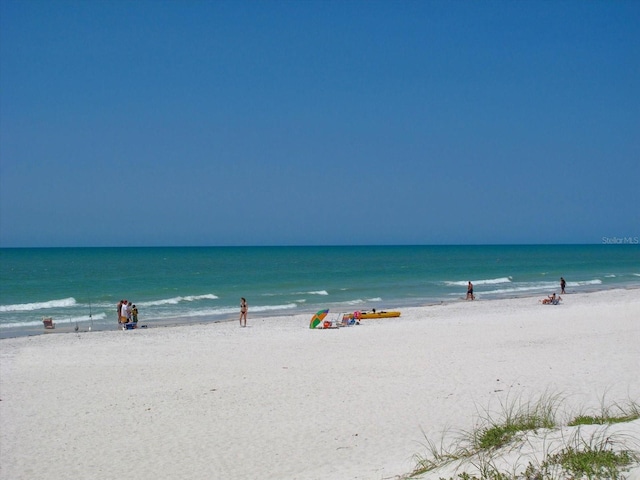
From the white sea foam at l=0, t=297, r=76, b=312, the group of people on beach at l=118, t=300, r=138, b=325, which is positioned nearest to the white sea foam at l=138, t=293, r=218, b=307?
the white sea foam at l=0, t=297, r=76, b=312

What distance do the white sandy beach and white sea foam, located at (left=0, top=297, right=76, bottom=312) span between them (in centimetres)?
1287

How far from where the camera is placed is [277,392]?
12.5 m

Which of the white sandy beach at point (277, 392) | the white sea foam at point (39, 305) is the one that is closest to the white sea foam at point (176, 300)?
the white sea foam at point (39, 305)

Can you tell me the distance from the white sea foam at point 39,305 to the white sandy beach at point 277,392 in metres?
12.9

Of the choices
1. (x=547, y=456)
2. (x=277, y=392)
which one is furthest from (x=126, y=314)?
(x=547, y=456)

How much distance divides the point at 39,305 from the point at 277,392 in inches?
1073

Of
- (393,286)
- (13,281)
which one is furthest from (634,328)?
(13,281)

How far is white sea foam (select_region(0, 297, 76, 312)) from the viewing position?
33.2 meters

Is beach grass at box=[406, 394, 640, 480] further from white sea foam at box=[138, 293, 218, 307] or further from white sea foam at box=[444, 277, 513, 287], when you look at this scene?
white sea foam at box=[444, 277, 513, 287]

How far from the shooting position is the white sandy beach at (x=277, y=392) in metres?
8.88

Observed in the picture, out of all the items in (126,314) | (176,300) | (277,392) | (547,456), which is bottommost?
(176,300)

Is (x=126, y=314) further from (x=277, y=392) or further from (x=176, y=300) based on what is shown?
(x=176, y=300)

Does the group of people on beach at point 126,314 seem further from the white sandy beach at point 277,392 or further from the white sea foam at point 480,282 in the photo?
the white sea foam at point 480,282

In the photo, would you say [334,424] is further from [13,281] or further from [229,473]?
[13,281]
